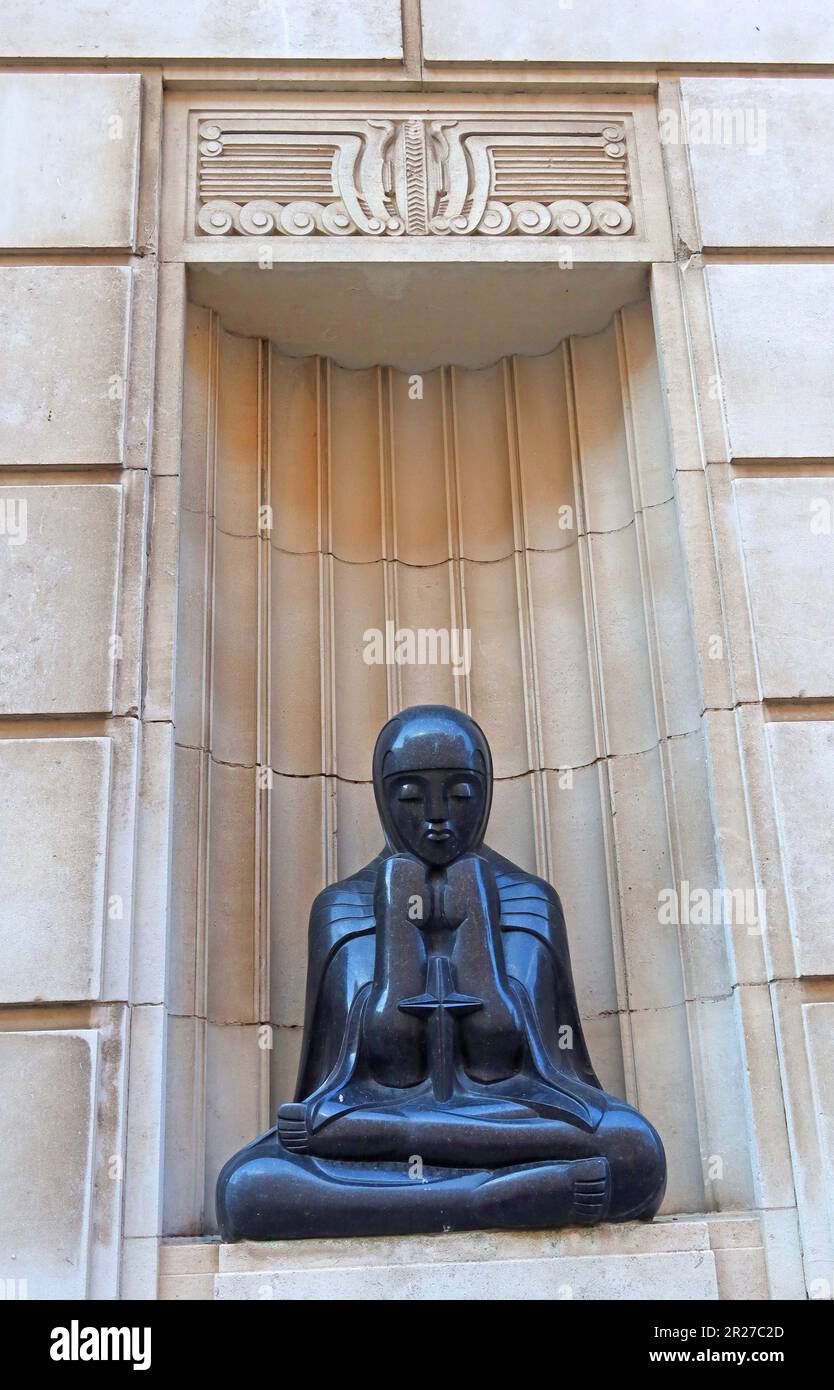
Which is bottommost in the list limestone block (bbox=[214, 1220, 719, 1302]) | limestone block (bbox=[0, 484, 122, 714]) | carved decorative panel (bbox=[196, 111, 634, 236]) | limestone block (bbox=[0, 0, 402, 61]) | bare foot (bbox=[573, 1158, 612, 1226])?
limestone block (bbox=[214, 1220, 719, 1302])

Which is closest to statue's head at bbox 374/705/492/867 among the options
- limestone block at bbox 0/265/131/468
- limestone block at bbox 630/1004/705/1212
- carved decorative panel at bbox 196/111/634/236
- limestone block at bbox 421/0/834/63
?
limestone block at bbox 630/1004/705/1212

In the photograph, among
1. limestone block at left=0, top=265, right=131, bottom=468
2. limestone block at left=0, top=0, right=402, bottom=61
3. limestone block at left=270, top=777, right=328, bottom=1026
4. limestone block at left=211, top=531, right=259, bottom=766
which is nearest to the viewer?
limestone block at left=0, top=265, right=131, bottom=468

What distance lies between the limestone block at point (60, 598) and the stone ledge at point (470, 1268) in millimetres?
1905

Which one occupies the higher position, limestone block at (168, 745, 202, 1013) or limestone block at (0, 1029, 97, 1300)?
limestone block at (168, 745, 202, 1013)

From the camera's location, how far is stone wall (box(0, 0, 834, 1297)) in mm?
4750

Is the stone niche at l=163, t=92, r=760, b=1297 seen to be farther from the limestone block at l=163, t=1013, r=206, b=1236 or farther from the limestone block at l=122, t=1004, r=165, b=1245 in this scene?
the limestone block at l=122, t=1004, r=165, b=1245

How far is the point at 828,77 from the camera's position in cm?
631

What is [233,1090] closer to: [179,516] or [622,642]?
[179,516]

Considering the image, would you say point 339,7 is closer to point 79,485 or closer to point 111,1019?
point 79,485

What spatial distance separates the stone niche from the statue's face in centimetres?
89

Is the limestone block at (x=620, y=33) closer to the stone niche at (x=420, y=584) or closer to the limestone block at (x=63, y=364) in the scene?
the stone niche at (x=420, y=584)

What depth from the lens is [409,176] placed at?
241 inches

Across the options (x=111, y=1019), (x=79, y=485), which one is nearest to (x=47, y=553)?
(x=79, y=485)

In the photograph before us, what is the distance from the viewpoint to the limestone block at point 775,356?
5668 millimetres
